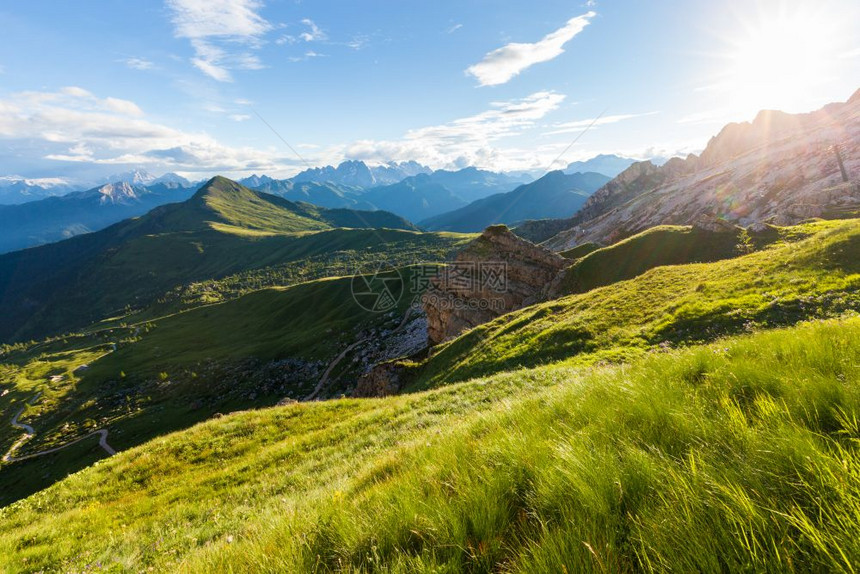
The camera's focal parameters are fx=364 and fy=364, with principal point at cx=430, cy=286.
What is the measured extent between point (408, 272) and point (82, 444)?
99250 mm

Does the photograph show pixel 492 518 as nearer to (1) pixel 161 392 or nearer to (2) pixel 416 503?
(2) pixel 416 503

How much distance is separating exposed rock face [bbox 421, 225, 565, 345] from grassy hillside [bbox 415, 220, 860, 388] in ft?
58.8

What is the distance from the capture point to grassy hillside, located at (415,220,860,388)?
16.3m

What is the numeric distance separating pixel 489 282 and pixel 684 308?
3227cm

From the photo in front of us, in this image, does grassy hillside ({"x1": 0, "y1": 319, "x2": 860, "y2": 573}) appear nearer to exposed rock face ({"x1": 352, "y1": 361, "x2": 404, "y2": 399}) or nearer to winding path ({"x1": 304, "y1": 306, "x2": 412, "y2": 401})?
exposed rock face ({"x1": 352, "y1": 361, "x2": 404, "y2": 399})

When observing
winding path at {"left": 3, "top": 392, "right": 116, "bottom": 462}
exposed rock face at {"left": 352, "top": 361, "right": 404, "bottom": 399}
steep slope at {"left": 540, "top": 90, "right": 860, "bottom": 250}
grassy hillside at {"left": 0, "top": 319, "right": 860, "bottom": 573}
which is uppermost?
steep slope at {"left": 540, "top": 90, "right": 860, "bottom": 250}

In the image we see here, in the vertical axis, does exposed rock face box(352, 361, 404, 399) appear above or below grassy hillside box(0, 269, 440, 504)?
above

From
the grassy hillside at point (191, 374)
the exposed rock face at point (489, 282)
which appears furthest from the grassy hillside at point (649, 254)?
the grassy hillside at point (191, 374)

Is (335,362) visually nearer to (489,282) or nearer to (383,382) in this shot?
(489,282)

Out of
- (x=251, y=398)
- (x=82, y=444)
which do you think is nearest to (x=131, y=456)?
(x=251, y=398)

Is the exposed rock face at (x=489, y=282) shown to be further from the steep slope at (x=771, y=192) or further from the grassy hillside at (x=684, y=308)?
the steep slope at (x=771, y=192)

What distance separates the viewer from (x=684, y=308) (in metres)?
19.4

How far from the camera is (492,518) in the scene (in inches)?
126

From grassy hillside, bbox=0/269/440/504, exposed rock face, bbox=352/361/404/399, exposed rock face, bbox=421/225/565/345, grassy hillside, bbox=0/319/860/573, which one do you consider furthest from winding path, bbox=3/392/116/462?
grassy hillside, bbox=0/319/860/573
